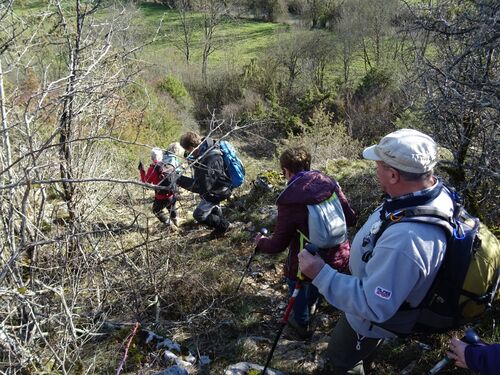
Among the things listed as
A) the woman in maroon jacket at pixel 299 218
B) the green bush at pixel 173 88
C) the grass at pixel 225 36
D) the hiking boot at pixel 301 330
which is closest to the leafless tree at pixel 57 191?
the woman in maroon jacket at pixel 299 218

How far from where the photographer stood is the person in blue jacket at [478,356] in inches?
72.0

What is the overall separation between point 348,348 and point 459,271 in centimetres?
87

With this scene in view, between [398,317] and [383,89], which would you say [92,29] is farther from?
[383,89]

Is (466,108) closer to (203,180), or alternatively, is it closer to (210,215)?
(203,180)

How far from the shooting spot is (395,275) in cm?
187

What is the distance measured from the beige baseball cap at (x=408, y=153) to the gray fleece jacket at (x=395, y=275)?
0.62 feet

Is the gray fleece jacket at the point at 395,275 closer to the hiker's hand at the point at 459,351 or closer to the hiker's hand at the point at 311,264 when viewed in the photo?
the hiker's hand at the point at 311,264

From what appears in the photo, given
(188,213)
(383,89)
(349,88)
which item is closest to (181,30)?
(349,88)

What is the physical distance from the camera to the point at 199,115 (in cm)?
2298

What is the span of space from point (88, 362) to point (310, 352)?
5.47 feet

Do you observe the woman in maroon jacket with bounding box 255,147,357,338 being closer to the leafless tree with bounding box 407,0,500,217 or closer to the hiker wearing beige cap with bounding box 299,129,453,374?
the hiker wearing beige cap with bounding box 299,129,453,374

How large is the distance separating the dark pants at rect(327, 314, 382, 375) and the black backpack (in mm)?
466

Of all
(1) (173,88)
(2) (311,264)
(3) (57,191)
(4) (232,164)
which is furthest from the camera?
(1) (173,88)

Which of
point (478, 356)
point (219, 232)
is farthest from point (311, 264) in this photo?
point (219, 232)
